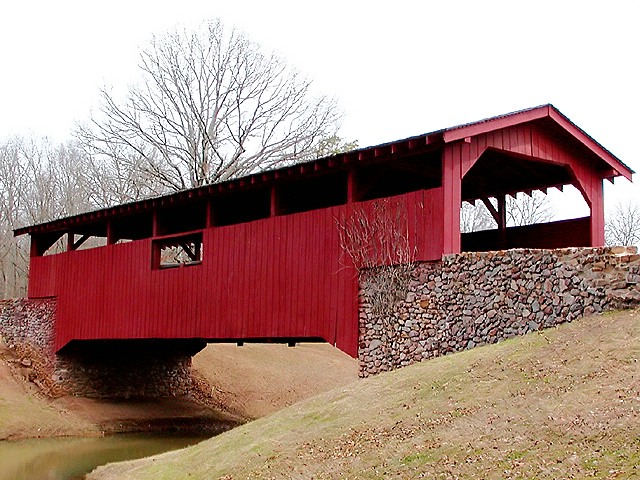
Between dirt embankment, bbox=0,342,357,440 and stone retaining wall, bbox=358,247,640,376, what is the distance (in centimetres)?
1089

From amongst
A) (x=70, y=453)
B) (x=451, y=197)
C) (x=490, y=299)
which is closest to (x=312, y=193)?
(x=451, y=197)

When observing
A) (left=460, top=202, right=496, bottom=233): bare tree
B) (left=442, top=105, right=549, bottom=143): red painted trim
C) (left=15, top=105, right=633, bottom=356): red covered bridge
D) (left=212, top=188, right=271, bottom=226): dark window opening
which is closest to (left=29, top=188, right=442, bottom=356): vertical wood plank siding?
(left=15, top=105, right=633, bottom=356): red covered bridge

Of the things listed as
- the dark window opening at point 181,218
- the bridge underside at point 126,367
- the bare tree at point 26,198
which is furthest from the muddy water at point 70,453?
the bare tree at point 26,198

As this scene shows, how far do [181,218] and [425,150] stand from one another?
11.4 m

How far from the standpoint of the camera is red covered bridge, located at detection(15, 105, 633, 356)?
1534cm

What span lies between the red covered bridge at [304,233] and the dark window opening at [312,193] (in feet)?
0.17

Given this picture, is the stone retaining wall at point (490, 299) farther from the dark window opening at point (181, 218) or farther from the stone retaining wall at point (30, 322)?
the stone retaining wall at point (30, 322)

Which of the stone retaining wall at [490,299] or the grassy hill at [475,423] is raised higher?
the stone retaining wall at [490,299]

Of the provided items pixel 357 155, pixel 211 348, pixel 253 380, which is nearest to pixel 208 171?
pixel 211 348

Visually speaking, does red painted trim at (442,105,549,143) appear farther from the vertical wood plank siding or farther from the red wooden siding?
the red wooden siding

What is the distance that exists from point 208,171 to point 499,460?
96.0 feet

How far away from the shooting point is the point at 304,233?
1708cm

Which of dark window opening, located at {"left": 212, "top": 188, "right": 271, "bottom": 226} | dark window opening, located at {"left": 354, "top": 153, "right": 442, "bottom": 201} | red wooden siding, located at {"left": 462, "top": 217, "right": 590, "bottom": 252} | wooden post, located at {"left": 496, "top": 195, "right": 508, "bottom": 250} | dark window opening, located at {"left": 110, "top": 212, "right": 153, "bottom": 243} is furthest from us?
dark window opening, located at {"left": 110, "top": 212, "right": 153, "bottom": 243}

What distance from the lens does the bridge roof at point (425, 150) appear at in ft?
48.7
